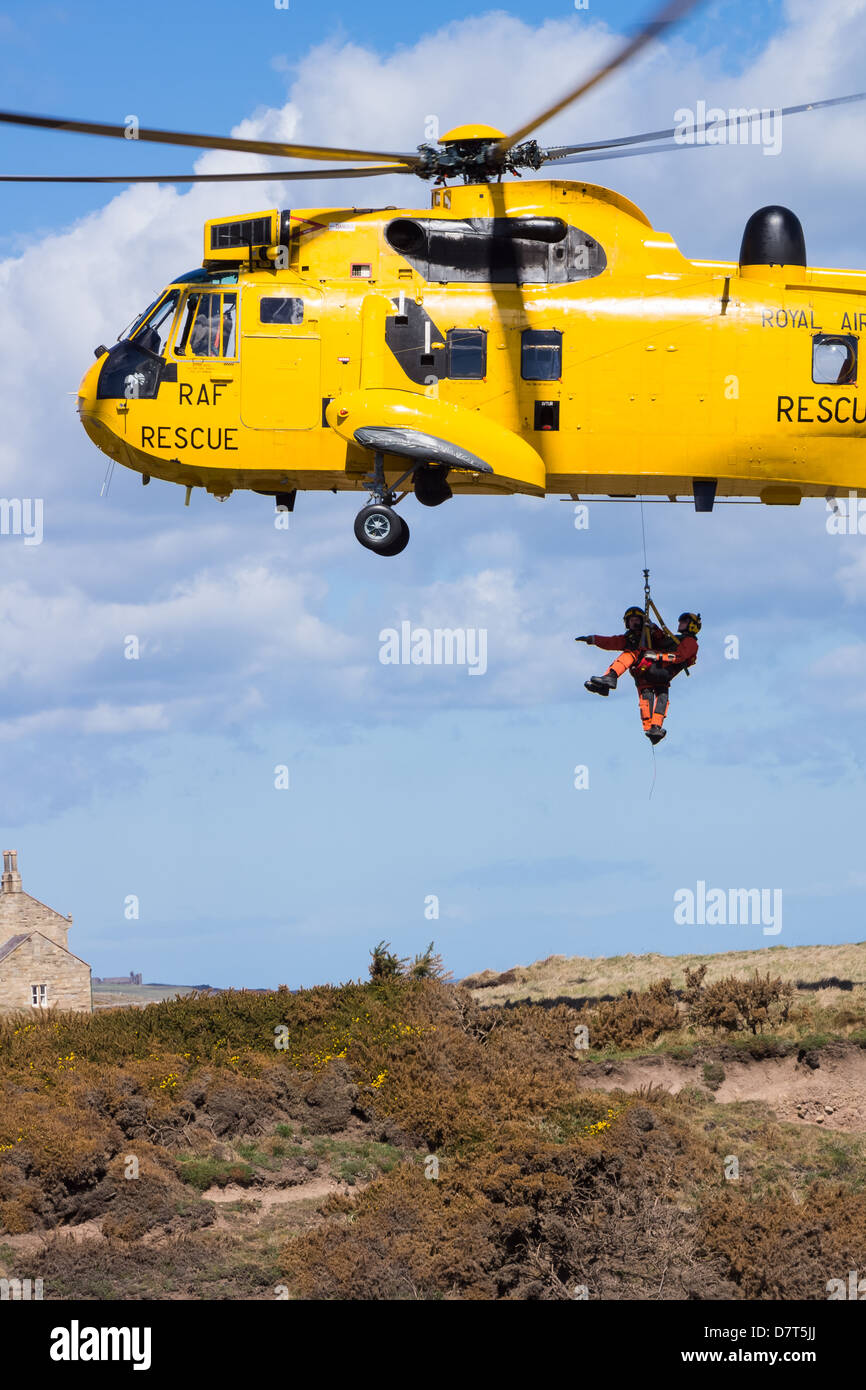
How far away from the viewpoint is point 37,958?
41.7 m

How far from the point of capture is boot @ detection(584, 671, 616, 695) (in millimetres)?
23969

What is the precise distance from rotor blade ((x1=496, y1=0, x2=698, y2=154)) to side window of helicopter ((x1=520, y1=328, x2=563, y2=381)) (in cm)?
253

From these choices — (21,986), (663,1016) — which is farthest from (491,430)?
(21,986)

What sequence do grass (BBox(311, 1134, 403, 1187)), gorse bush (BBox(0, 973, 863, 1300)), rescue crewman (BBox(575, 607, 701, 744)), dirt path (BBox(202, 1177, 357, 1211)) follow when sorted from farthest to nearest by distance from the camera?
rescue crewman (BBox(575, 607, 701, 744))
grass (BBox(311, 1134, 403, 1187))
dirt path (BBox(202, 1177, 357, 1211))
gorse bush (BBox(0, 973, 863, 1300))

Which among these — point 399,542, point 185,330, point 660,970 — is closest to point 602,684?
point 399,542

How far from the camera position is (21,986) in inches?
1636

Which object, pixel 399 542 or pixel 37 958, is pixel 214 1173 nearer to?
pixel 399 542

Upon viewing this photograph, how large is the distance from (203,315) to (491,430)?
4.45 meters

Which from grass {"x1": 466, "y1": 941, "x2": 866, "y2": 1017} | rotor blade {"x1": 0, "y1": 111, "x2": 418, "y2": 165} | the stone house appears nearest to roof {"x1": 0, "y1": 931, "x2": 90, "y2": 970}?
the stone house

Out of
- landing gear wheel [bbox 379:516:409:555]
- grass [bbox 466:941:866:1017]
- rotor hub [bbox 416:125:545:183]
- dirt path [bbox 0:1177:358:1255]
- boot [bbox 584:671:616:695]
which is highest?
rotor hub [bbox 416:125:545:183]

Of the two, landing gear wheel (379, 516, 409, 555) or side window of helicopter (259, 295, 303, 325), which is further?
side window of helicopter (259, 295, 303, 325)

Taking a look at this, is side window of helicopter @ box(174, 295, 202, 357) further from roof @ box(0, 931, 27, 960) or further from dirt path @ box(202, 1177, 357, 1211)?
roof @ box(0, 931, 27, 960)

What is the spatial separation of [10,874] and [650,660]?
2677 centimetres
